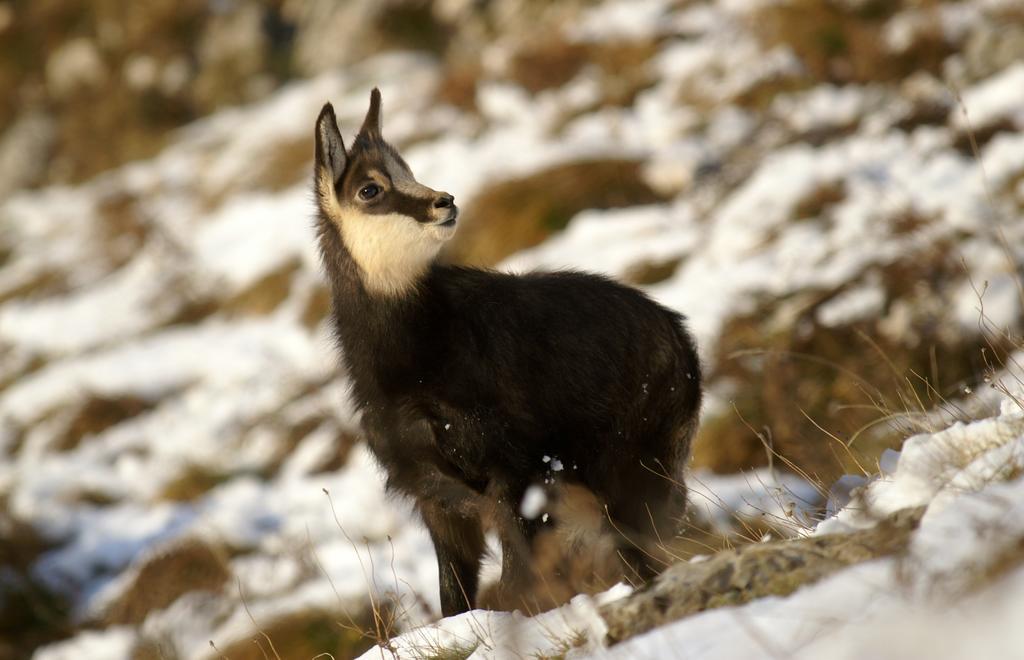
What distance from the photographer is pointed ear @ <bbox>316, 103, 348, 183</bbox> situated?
459 centimetres

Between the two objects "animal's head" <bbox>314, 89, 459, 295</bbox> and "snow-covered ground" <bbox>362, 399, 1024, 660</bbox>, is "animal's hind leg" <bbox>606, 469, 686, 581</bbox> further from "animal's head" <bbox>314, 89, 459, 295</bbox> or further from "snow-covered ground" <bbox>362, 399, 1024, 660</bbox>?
"animal's head" <bbox>314, 89, 459, 295</bbox>

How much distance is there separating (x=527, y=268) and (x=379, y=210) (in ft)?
18.0

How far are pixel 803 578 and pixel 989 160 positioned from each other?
298 inches

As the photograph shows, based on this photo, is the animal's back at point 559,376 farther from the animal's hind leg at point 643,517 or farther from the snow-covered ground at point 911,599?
the snow-covered ground at point 911,599

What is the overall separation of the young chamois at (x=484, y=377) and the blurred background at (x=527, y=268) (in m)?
0.39

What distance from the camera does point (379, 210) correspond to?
14.9 ft

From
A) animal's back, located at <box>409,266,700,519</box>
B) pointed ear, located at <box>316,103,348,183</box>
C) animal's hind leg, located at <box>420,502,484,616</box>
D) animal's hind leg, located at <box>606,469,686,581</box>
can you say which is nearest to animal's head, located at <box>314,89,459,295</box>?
pointed ear, located at <box>316,103,348,183</box>

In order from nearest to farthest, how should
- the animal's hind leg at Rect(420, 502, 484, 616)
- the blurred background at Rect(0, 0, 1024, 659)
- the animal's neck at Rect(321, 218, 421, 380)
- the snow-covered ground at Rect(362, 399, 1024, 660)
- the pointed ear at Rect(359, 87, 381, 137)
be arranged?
the snow-covered ground at Rect(362, 399, 1024, 660), the animal's hind leg at Rect(420, 502, 484, 616), the animal's neck at Rect(321, 218, 421, 380), the pointed ear at Rect(359, 87, 381, 137), the blurred background at Rect(0, 0, 1024, 659)

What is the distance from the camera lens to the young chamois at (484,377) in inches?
168

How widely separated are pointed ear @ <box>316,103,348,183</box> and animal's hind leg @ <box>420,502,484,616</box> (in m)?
1.58

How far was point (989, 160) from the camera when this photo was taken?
9.13m

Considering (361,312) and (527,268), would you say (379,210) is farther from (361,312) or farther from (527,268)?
(527,268)

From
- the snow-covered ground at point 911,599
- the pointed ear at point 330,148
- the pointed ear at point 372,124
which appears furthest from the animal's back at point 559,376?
the snow-covered ground at point 911,599

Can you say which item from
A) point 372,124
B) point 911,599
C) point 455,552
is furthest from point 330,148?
point 911,599
